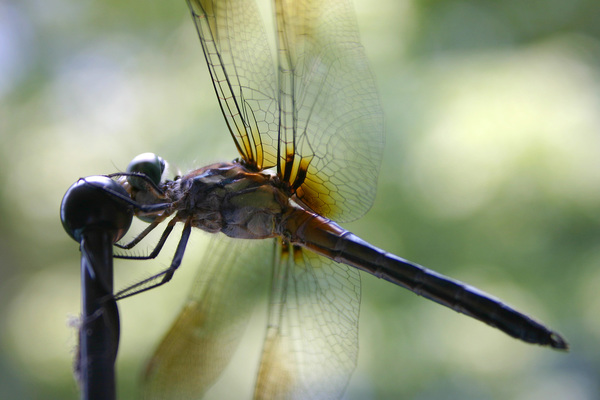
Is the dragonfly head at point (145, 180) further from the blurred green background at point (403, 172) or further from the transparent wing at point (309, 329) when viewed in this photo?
the blurred green background at point (403, 172)

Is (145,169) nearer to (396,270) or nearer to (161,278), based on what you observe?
(161,278)

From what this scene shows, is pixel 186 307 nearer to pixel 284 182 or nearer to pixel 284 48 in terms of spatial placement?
pixel 284 182

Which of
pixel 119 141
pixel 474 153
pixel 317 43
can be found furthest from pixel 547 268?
pixel 119 141

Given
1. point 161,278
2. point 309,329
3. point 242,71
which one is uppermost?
point 242,71

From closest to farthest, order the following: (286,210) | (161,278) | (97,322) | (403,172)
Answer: (97,322) → (161,278) → (286,210) → (403,172)

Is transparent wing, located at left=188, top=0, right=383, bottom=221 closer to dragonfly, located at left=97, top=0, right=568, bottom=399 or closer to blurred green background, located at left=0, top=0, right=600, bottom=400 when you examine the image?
dragonfly, located at left=97, top=0, right=568, bottom=399

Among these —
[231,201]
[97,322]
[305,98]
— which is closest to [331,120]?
[305,98]
